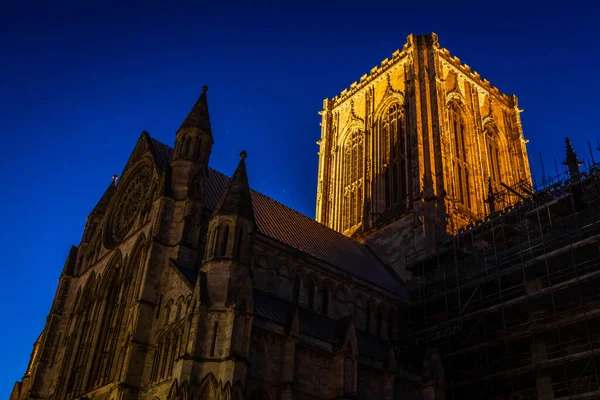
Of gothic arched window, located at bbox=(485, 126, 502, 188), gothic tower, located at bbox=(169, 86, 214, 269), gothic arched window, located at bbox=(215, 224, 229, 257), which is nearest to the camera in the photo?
gothic arched window, located at bbox=(215, 224, 229, 257)

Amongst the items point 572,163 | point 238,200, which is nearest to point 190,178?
point 238,200

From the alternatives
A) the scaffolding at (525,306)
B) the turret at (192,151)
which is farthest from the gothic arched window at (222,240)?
the scaffolding at (525,306)

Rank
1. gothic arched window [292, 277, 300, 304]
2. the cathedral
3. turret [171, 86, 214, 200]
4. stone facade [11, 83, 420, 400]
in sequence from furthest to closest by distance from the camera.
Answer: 1. gothic arched window [292, 277, 300, 304]
2. turret [171, 86, 214, 200]
3. the cathedral
4. stone facade [11, 83, 420, 400]

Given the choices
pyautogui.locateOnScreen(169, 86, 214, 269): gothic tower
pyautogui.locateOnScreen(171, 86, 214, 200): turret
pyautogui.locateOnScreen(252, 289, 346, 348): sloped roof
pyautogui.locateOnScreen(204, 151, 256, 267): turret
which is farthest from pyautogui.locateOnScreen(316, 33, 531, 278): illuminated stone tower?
pyautogui.locateOnScreen(204, 151, 256, 267): turret

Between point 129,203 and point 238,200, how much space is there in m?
10.3

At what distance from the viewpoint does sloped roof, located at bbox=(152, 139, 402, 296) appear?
35.2 meters

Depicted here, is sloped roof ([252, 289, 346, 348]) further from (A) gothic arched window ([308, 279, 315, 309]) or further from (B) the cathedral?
(A) gothic arched window ([308, 279, 315, 309])

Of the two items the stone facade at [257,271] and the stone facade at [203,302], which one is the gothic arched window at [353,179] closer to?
the stone facade at [257,271]

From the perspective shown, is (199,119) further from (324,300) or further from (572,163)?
(572,163)

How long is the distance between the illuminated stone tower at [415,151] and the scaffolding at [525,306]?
6.28 m

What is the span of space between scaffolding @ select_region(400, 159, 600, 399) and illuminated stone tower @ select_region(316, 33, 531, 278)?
6.28 metres

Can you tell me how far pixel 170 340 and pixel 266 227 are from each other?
11608 millimetres

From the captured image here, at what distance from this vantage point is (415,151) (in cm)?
4784

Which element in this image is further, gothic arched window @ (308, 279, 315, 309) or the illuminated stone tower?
the illuminated stone tower
